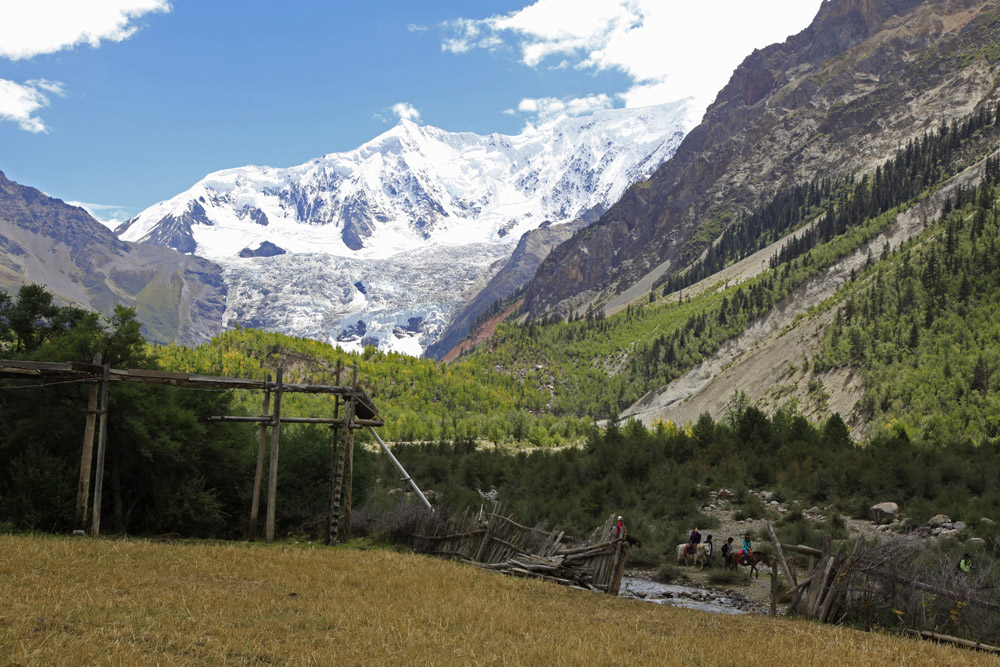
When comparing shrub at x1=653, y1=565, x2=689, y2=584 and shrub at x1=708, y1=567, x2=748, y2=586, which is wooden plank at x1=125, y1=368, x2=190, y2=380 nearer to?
shrub at x1=653, y1=565, x2=689, y2=584

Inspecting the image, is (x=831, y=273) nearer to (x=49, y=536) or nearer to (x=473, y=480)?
(x=473, y=480)

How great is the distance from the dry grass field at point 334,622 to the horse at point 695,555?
30.9 feet

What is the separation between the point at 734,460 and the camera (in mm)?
A: 43062

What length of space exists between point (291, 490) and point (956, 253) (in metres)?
64.9

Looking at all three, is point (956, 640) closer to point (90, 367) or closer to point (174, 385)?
point (174, 385)

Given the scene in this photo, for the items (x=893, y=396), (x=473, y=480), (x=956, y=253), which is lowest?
(x=473, y=480)

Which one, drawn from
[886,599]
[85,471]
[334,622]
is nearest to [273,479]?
[85,471]

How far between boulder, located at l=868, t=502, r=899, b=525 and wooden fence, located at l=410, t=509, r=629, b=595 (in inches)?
575

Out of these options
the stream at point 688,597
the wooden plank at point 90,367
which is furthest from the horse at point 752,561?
the wooden plank at point 90,367

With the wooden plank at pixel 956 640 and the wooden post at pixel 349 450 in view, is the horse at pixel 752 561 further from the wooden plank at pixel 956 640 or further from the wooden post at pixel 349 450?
the wooden post at pixel 349 450

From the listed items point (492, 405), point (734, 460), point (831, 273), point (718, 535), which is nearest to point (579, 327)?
point (492, 405)

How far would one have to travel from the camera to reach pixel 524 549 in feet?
69.5

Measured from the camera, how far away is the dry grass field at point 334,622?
393 inches

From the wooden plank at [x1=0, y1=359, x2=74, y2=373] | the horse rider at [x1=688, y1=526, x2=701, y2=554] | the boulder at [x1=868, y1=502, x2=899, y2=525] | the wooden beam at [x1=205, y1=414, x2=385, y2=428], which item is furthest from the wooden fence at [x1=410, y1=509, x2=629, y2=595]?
the boulder at [x1=868, y1=502, x2=899, y2=525]
